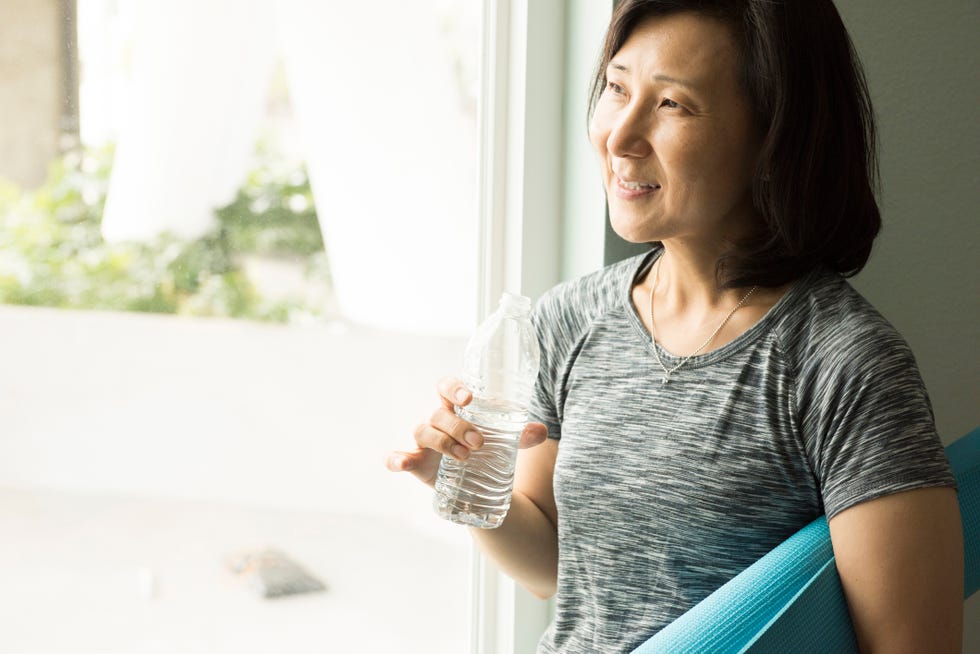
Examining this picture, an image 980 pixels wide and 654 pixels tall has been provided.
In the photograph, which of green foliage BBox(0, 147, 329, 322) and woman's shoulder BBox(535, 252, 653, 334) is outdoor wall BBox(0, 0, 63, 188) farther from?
woman's shoulder BBox(535, 252, 653, 334)

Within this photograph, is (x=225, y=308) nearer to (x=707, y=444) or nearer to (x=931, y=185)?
(x=707, y=444)

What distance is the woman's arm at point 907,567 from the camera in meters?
1.00

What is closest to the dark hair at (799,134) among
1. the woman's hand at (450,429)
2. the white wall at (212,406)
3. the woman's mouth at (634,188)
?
the woman's mouth at (634,188)

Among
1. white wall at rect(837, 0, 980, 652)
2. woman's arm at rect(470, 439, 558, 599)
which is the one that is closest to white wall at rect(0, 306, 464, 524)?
woman's arm at rect(470, 439, 558, 599)

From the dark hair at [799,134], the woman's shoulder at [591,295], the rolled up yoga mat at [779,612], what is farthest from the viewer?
the woman's shoulder at [591,295]

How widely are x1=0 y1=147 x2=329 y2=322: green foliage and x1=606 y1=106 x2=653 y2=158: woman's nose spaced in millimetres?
544

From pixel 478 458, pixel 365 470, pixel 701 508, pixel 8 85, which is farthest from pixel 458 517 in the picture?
pixel 8 85

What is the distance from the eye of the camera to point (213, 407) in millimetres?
1473

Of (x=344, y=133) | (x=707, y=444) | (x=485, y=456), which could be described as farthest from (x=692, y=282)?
(x=344, y=133)

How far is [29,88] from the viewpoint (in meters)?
1.29

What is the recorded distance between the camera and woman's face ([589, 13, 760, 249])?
1.13m

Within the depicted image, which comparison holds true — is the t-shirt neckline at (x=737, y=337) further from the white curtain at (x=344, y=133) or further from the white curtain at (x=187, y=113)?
the white curtain at (x=187, y=113)

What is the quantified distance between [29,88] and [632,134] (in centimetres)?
80

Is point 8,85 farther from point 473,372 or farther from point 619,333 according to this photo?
point 619,333
